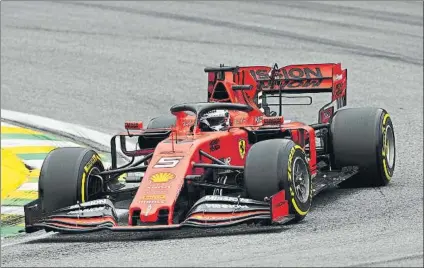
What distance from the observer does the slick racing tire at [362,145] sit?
11812 mm

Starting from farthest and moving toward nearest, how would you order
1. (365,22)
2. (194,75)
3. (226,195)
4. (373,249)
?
(365,22)
(194,75)
(226,195)
(373,249)

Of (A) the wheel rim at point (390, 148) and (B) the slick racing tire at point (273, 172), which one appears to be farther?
(A) the wheel rim at point (390, 148)

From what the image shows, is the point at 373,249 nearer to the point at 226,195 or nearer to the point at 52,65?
the point at 226,195

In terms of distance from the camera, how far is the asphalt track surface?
29.6ft

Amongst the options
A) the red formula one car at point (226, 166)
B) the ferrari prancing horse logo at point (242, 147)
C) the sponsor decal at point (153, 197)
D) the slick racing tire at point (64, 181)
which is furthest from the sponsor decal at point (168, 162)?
the ferrari prancing horse logo at point (242, 147)

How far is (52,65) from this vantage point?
19.7 metres

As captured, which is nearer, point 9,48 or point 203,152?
point 203,152

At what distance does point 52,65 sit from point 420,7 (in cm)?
821

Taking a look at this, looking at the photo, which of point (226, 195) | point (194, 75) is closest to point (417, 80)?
point (194, 75)

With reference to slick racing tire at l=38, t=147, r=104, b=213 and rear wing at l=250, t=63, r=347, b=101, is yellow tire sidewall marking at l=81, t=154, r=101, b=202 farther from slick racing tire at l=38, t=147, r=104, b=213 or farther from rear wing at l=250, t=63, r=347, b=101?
rear wing at l=250, t=63, r=347, b=101

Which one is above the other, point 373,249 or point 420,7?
point 420,7

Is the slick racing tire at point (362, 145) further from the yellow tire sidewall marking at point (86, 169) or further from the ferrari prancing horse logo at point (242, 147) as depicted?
the yellow tire sidewall marking at point (86, 169)

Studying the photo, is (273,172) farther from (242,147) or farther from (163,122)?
(163,122)

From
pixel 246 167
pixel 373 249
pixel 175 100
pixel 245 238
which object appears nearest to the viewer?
pixel 373 249
